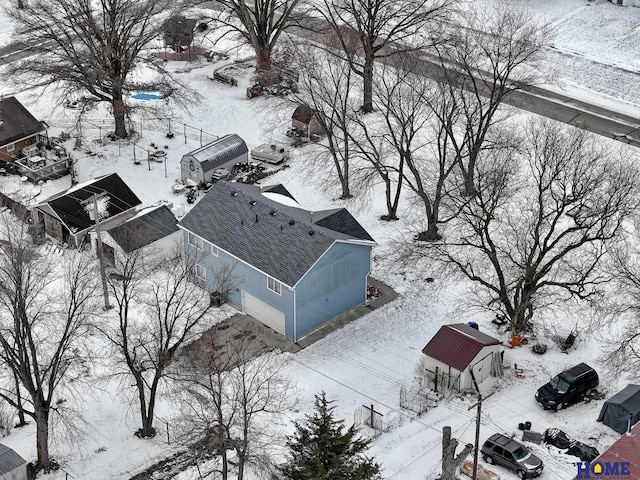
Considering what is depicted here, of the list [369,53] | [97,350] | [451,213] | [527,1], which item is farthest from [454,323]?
[527,1]

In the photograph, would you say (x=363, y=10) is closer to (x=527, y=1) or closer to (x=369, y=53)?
(x=369, y=53)

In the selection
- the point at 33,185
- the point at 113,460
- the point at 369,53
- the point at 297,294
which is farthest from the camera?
the point at 369,53

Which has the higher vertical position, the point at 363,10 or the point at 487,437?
the point at 363,10

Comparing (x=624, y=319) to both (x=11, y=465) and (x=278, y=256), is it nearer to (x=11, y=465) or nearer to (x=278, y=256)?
(x=278, y=256)

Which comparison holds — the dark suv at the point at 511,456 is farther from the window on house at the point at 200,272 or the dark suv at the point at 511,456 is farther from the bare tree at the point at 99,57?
the bare tree at the point at 99,57

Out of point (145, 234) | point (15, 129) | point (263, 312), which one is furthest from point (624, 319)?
point (15, 129)

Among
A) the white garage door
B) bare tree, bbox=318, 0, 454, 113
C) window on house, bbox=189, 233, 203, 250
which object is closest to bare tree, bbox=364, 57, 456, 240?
bare tree, bbox=318, 0, 454, 113
